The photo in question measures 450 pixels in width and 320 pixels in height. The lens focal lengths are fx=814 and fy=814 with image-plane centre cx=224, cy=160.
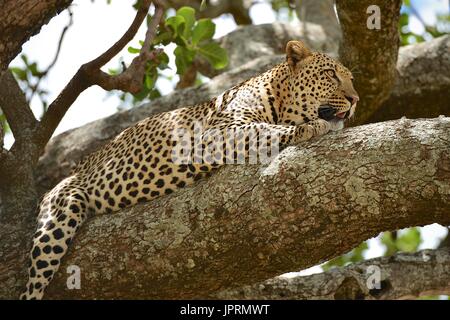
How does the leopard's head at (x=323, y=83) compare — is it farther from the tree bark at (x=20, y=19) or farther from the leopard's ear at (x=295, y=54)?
the tree bark at (x=20, y=19)

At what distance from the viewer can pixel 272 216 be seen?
596 cm

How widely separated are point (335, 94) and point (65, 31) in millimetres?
3079

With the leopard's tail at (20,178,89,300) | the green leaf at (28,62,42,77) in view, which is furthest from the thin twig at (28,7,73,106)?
the leopard's tail at (20,178,89,300)

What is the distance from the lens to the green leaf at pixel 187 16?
29.7ft

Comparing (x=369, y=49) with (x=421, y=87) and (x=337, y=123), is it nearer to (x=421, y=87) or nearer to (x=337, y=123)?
(x=337, y=123)

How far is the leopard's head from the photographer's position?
7926 millimetres

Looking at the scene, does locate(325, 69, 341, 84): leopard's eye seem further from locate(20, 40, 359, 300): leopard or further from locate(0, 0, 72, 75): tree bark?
locate(0, 0, 72, 75): tree bark

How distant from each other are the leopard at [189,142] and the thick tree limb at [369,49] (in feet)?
1.78

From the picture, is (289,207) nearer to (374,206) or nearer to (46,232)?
(374,206)

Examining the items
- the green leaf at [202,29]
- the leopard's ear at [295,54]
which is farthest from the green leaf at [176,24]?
the leopard's ear at [295,54]

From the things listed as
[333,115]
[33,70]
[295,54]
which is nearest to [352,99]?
[333,115]

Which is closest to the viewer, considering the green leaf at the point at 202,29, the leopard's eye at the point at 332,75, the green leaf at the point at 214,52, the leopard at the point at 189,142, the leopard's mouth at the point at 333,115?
the leopard at the point at 189,142

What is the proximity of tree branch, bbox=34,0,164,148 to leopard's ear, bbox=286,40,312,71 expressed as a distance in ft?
4.55
